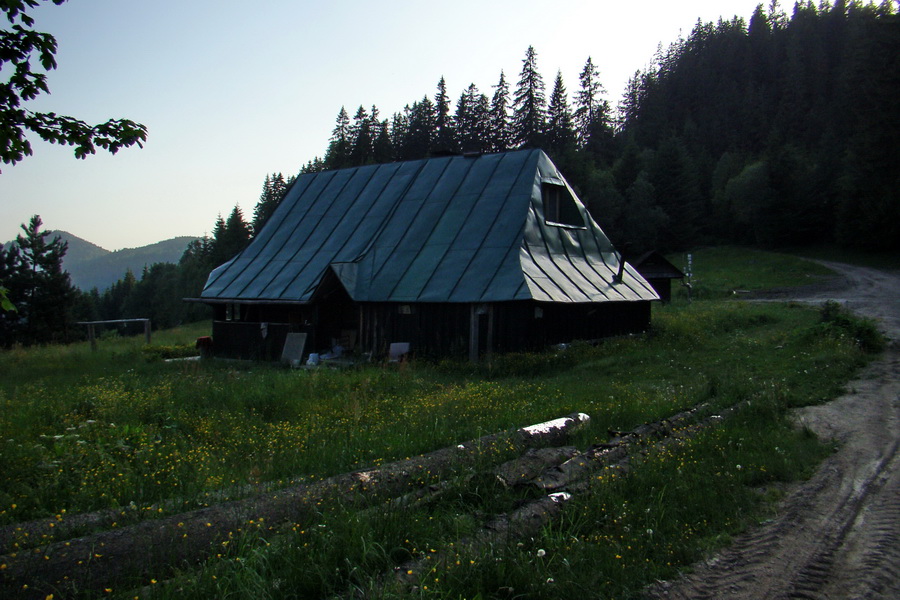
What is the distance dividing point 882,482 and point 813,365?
7.05m

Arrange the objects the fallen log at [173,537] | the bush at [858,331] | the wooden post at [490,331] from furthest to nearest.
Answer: the wooden post at [490,331] < the bush at [858,331] < the fallen log at [173,537]

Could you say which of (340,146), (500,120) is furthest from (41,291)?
(500,120)

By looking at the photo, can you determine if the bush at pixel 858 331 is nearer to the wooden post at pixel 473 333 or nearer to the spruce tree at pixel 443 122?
the wooden post at pixel 473 333

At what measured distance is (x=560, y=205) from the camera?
21531 millimetres

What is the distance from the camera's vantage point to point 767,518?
5.69 meters

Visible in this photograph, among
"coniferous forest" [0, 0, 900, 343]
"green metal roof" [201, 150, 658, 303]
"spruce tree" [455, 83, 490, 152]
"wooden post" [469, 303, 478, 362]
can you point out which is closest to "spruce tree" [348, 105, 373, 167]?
"coniferous forest" [0, 0, 900, 343]

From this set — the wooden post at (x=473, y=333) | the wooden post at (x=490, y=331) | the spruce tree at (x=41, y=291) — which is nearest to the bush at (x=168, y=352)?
the wooden post at (x=473, y=333)

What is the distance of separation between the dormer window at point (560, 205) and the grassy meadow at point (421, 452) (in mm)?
6601

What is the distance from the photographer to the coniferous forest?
48281 millimetres

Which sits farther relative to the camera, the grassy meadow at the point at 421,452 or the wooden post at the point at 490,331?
the wooden post at the point at 490,331

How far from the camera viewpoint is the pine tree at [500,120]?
219 feet

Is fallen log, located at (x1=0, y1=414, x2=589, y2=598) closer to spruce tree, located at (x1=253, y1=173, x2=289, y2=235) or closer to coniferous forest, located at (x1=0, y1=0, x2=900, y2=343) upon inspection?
coniferous forest, located at (x1=0, y1=0, x2=900, y2=343)

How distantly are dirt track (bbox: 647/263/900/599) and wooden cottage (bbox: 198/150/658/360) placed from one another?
9.10 meters

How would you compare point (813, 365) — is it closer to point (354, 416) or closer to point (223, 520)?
point (354, 416)
